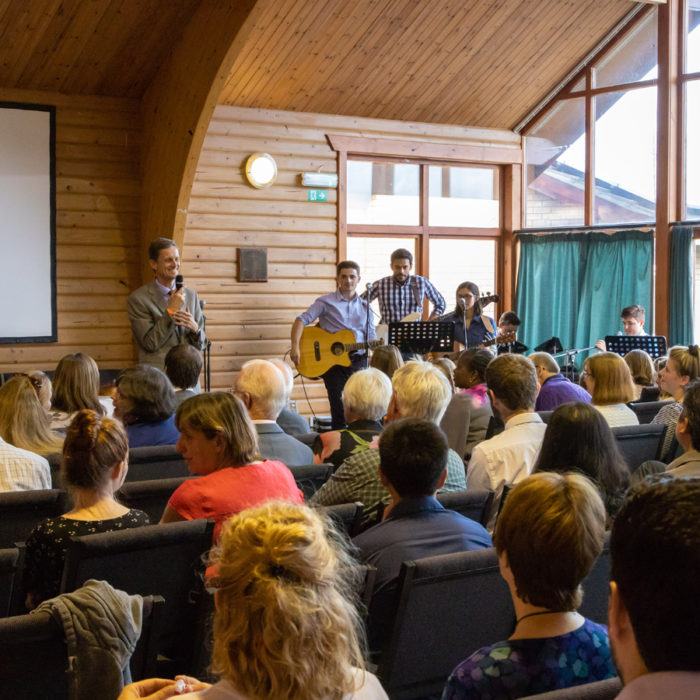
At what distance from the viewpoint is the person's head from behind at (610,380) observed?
4.96 meters

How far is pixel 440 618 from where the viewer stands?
2.59 m

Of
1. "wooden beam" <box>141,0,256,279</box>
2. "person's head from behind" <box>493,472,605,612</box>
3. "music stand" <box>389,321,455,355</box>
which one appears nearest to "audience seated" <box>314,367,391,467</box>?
"person's head from behind" <box>493,472,605,612</box>

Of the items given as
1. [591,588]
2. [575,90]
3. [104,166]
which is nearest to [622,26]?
[575,90]

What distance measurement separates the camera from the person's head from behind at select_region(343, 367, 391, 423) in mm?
4129

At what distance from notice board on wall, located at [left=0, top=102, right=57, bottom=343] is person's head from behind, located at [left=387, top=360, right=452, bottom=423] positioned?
5.42 metres

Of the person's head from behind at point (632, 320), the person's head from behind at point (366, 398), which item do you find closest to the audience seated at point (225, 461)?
the person's head from behind at point (366, 398)

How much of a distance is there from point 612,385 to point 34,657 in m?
3.55

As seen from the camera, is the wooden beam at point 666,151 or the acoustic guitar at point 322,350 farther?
the wooden beam at point 666,151

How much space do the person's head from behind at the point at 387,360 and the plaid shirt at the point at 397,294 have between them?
3816mm

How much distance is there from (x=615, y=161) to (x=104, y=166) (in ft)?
18.0

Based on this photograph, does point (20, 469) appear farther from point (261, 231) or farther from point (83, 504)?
point (261, 231)

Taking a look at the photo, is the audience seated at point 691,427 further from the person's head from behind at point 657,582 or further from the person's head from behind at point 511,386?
the person's head from behind at point 657,582

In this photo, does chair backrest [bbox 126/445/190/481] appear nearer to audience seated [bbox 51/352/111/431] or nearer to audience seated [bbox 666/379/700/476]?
audience seated [bbox 51/352/111/431]

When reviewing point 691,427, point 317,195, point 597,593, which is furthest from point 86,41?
point 597,593
